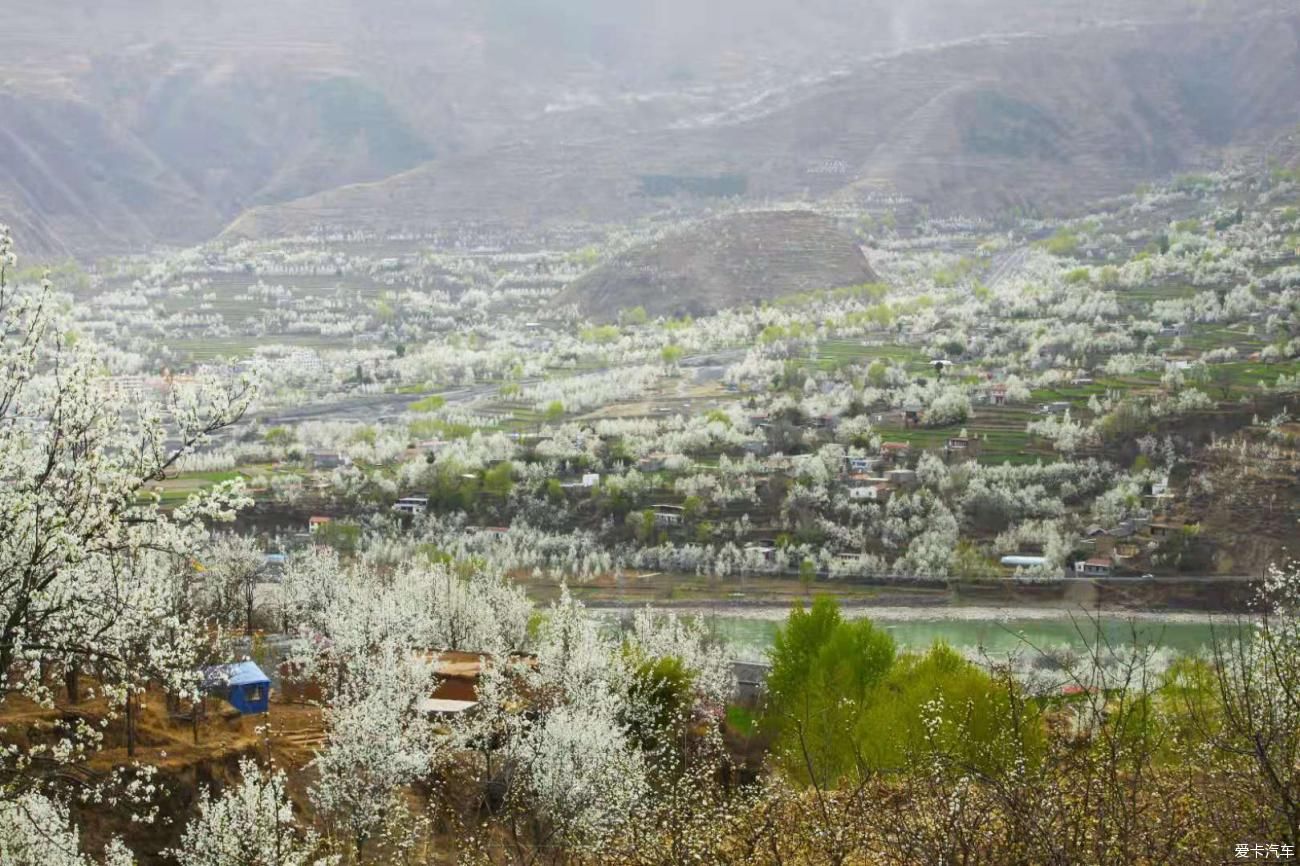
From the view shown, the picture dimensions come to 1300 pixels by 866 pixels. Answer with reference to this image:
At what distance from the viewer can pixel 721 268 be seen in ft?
500

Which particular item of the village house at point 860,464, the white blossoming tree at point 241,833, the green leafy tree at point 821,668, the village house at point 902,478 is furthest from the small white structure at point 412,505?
the white blossoming tree at point 241,833

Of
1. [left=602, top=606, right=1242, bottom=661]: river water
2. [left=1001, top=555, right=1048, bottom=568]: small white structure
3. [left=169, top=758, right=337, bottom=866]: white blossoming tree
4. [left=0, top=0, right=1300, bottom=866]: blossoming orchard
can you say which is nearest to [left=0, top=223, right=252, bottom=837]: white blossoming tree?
[left=0, top=0, right=1300, bottom=866]: blossoming orchard

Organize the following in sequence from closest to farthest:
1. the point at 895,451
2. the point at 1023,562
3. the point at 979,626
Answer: the point at 979,626 → the point at 1023,562 → the point at 895,451

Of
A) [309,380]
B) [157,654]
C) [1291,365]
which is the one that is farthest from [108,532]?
[309,380]

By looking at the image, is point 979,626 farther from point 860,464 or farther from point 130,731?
point 130,731

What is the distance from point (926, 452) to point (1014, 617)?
2124 centimetres

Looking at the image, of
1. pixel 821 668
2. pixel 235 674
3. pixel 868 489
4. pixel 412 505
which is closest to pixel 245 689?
pixel 235 674

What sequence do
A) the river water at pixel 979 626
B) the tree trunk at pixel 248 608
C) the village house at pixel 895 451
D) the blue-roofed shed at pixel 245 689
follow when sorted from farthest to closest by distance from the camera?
the village house at pixel 895 451 → the river water at pixel 979 626 → the tree trunk at pixel 248 608 → the blue-roofed shed at pixel 245 689

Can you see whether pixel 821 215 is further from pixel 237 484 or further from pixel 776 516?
pixel 237 484

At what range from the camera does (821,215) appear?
568ft

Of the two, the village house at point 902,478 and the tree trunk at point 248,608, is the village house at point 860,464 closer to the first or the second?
the village house at point 902,478

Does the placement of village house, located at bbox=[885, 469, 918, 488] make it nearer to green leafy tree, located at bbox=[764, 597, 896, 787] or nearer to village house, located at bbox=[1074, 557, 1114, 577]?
village house, located at bbox=[1074, 557, 1114, 577]

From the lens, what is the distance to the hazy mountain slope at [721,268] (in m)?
148

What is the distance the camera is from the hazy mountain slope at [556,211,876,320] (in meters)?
148
